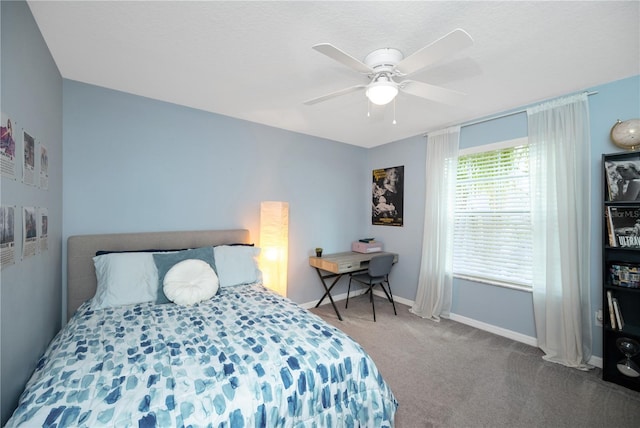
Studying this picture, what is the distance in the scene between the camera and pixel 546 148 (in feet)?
8.08

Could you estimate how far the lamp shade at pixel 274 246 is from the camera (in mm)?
2969

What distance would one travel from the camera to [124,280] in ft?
6.61

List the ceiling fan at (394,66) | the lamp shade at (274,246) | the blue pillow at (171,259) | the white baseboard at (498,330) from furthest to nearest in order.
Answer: the lamp shade at (274,246), the white baseboard at (498,330), the blue pillow at (171,259), the ceiling fan at (394,66)

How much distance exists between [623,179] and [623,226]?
0.37 metres

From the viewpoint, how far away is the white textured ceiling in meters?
1.43

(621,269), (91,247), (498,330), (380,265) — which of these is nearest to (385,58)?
(380,265)

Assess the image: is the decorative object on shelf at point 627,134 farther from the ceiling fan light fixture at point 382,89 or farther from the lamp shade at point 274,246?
the lamp shade at point 274,246

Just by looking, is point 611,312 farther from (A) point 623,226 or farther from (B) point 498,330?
(B) point 498,330

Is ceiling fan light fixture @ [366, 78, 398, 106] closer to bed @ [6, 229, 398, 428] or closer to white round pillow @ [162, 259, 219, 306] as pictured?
bed @ [6, 229, 398, 428]

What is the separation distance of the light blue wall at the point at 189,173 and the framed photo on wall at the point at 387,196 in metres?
0.58

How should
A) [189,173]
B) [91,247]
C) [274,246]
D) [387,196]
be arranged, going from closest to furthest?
[91,247] < [189,173] < [274,246] < [387,196]

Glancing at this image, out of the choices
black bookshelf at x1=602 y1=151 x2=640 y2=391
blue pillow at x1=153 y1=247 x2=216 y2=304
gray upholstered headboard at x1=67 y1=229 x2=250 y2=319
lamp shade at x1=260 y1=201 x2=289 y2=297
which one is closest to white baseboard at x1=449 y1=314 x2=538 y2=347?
black bookshelf at x1=602 y1=151 x2=640 y2=391

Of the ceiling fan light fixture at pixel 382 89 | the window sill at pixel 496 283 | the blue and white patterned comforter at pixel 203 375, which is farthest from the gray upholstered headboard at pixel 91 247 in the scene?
the window sill at pixel 496 283

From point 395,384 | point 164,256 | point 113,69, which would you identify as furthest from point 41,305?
point 395,384
